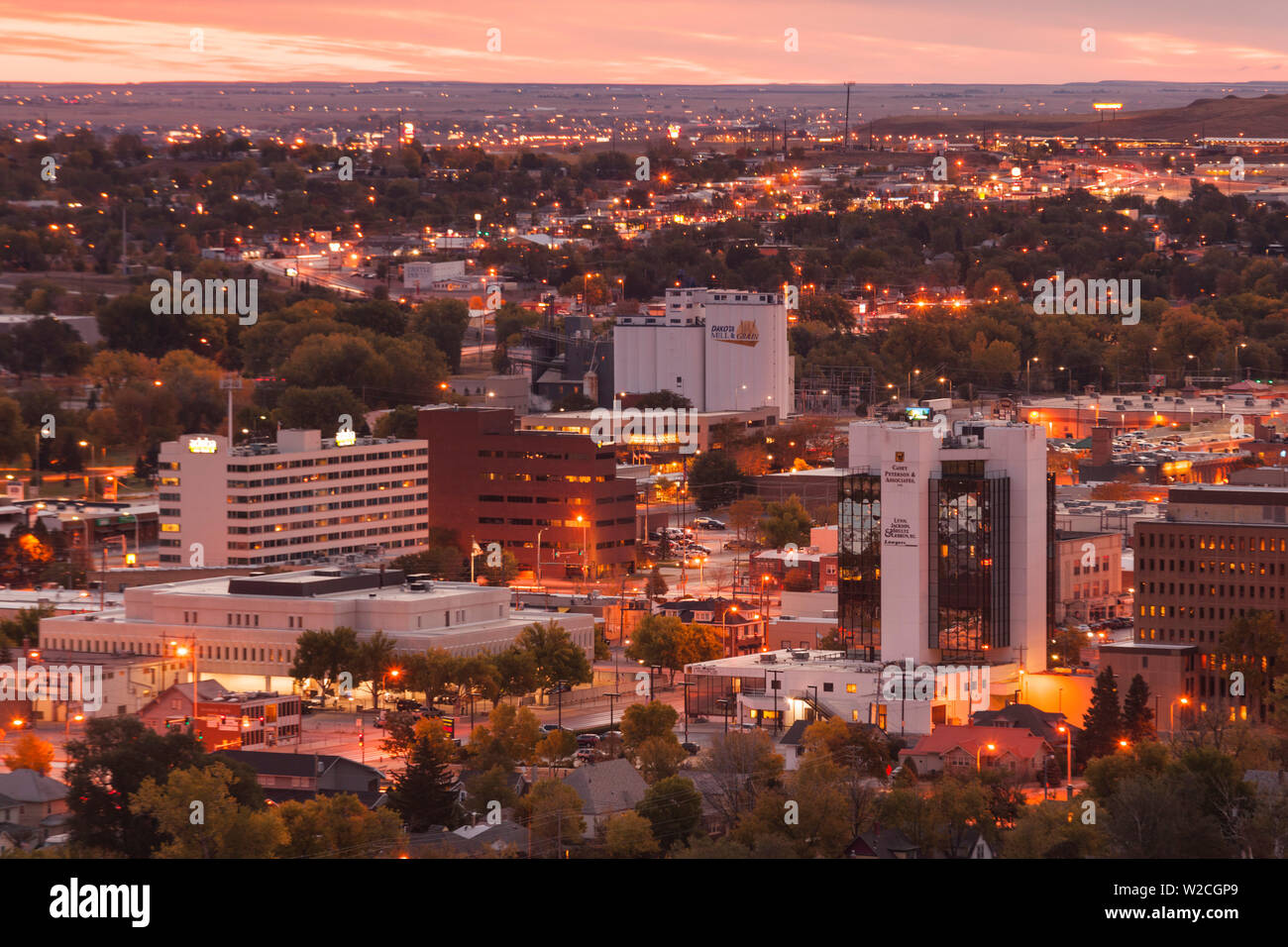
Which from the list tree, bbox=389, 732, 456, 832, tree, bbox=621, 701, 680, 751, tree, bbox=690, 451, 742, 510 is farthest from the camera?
tree, bbox=690, 451, 742, 510

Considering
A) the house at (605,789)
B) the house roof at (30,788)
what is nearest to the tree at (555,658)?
the house at (605,789)

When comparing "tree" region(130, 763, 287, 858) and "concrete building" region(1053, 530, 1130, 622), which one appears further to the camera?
"concrete building" region(1053, 530, 1130, 622)

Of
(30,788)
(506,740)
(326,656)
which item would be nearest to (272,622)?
(326,656)

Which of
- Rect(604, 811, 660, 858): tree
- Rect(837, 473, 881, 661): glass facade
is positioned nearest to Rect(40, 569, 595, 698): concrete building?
Rect(837, 473, 881, 661): glass facade

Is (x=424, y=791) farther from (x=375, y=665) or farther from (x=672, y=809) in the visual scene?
(x=375, y=665)

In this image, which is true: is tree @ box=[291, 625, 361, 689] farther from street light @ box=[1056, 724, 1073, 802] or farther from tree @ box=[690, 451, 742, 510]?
tree @ box=[690, 451, 742, 510]

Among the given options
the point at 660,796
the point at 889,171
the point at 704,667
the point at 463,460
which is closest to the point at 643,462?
the point at 463,460
